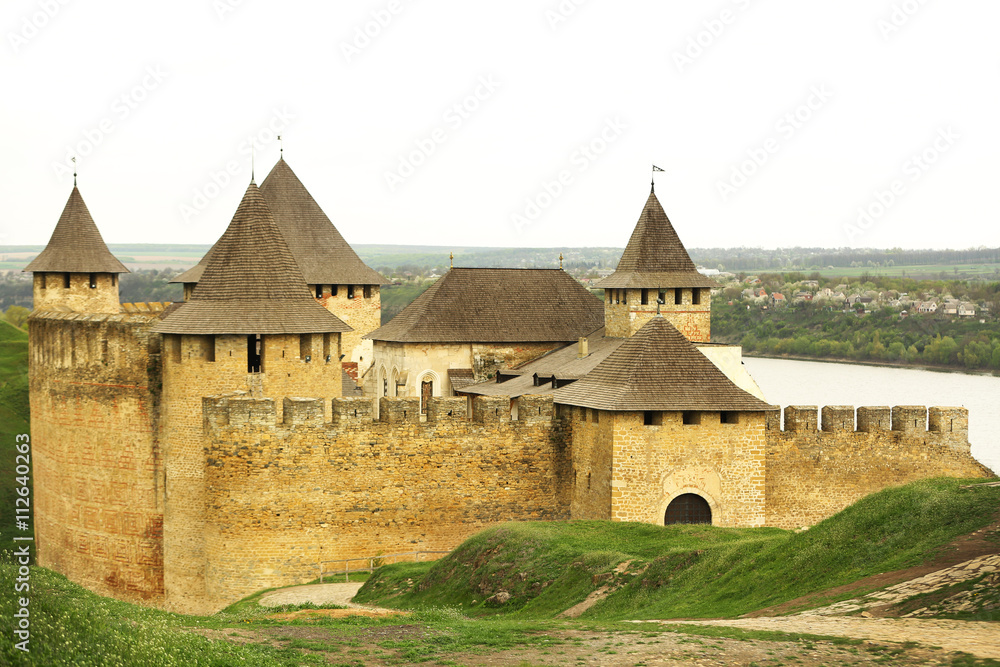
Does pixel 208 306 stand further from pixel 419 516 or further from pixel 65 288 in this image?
pixel 65 288

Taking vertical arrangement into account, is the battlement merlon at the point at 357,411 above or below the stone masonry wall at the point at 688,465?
above

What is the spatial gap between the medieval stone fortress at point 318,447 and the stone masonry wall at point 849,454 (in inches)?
1.5

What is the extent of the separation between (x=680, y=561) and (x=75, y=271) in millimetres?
21629

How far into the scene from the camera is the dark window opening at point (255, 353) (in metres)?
20.9

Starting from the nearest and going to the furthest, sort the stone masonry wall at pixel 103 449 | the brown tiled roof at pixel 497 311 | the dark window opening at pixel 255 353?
the dark window opening at pixel 255 353
the stone masonry wall at pixel 103 449
the brown tiled roof at pixel 497 311

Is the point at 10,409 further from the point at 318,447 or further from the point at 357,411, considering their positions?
the point at 357,411

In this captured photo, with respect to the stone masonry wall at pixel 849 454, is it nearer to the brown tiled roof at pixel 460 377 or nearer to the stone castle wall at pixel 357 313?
the brown tiled roof at pixel 460 377

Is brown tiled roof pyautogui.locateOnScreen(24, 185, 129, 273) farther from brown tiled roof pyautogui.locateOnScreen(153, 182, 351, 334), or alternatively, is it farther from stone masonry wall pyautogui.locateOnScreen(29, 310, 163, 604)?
brown tiled roof pyautogui.locateOnScreen(153, 182, 351, 334)

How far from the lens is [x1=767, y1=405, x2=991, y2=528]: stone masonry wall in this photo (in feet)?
76.5

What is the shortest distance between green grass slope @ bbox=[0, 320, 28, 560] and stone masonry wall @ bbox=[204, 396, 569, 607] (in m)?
10.8

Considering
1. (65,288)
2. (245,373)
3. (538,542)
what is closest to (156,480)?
(245,373)

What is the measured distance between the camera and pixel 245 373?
2077 centimetres

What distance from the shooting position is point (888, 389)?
47.8 meters

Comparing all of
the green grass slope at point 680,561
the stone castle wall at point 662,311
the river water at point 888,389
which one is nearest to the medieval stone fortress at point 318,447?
the green grass slope at point 680,561
